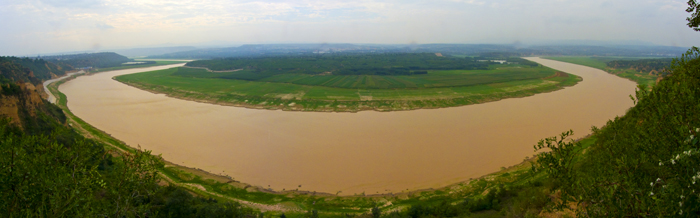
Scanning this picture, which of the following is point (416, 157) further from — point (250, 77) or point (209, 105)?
point (250, 77)

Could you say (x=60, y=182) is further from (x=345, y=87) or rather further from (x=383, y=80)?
(x=383, y=80)

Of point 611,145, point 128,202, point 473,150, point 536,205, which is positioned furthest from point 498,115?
point 128,202

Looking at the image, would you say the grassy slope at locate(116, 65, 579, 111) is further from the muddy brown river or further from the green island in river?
the muddy brown river

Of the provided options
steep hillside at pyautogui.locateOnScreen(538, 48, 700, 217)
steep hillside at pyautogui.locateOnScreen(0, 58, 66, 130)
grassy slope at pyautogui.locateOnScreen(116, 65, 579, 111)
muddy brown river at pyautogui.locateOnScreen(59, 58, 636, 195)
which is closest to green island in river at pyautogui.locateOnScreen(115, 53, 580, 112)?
grassy slope at pyautogui.locateOnScreen(116, 65, 579, 111)

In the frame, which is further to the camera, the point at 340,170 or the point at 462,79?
the point at 462,79

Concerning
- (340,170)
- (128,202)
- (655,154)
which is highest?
(655,154)

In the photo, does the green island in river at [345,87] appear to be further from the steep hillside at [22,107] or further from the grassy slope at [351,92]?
the steep hillside at [22,107]

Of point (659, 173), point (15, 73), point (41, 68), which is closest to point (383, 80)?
point (659, 173)
